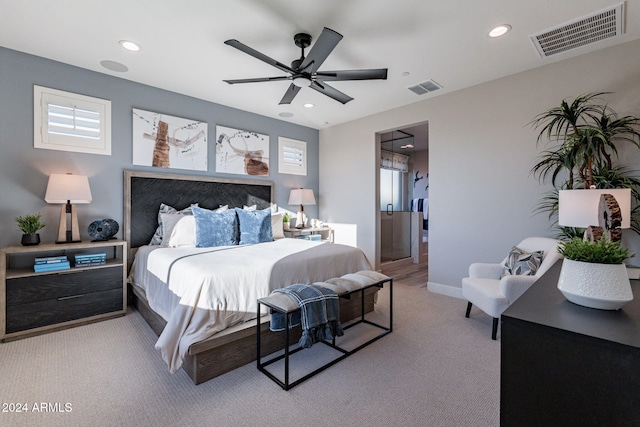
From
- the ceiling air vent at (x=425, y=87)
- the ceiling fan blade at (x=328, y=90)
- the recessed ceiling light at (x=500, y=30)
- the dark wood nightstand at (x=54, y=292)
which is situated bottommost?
the dark wood nightstand at (x=54, y=292)

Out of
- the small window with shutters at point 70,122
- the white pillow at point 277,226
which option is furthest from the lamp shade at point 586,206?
the small window with shutters at point 70,122

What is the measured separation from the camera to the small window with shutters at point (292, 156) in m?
5.34

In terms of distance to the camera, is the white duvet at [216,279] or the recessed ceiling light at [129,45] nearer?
the white duvet at [216,279]

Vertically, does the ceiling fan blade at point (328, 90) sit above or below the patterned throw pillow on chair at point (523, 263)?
above

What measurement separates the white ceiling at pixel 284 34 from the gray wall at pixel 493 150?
0.18 m

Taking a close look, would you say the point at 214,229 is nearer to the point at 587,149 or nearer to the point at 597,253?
the point at 597,253

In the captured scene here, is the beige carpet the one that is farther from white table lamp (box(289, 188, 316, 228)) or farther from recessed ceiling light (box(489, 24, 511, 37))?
white table lamp (box(289, 188, 316, 228))

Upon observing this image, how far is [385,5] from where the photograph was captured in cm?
228

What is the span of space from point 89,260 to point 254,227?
177cm

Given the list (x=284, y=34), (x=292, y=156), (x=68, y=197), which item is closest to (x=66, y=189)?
(x=68, y=197)

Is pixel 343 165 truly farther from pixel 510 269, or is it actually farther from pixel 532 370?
pixel 532 370

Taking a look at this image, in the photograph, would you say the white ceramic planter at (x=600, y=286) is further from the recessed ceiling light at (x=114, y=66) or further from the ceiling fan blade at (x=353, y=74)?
the recessed ceiling light at (x=114, y=66)

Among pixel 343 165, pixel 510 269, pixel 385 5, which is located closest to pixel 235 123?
pixel 343 165

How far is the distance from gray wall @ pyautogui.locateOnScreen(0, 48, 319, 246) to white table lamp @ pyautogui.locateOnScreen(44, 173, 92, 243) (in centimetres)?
20
